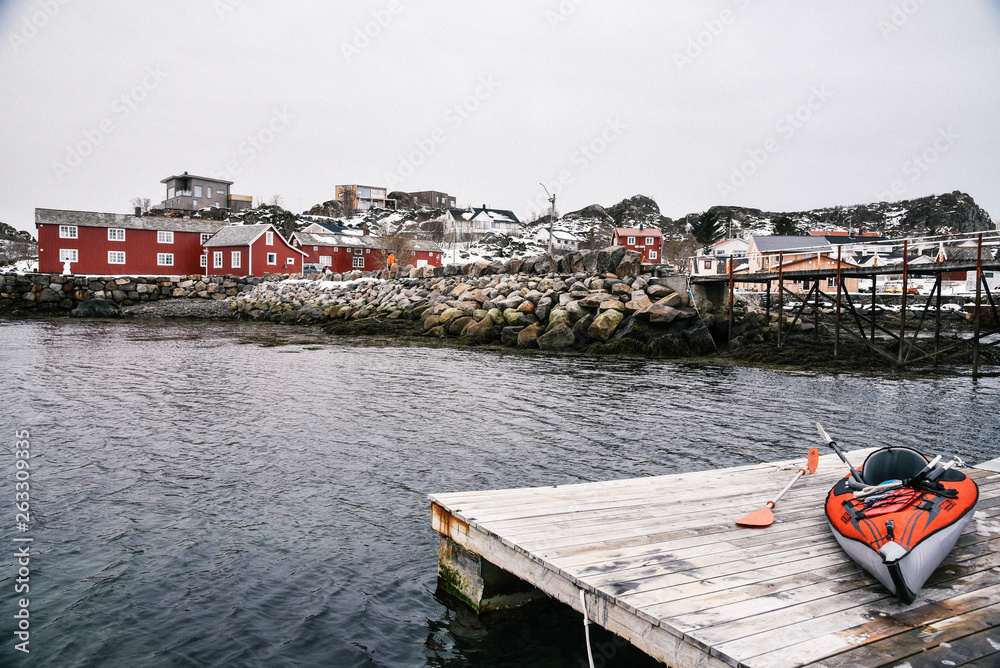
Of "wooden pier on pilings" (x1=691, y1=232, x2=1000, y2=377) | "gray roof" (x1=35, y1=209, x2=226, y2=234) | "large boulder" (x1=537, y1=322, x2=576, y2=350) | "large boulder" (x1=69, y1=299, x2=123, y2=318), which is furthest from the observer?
"gray roof" (x1=35, y1=209, x2=226, y2=234)

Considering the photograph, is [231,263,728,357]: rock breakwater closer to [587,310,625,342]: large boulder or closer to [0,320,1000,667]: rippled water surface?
[587,310,625,342]: large boulder

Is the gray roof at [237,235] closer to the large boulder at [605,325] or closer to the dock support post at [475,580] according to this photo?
the large boulder at [605,325]

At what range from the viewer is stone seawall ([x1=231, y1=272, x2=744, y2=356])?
24.6 m

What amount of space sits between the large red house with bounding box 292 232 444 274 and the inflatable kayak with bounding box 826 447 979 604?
194 feet

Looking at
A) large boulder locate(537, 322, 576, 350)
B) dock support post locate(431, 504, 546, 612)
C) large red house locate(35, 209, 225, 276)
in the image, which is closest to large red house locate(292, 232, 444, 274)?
large red house locate(35, 209, 225, 276)

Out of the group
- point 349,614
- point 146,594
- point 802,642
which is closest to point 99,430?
point 146,594

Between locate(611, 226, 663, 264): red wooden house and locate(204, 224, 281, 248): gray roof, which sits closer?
locate(204, 224, 281, 248): gray roof

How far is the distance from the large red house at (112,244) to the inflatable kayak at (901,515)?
5655 cm

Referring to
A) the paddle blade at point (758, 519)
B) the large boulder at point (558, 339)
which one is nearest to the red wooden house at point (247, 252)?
the large boulder at point (558, 339)

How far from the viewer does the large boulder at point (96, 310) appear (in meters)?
42.7

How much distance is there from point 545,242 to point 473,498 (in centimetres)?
9636

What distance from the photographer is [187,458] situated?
383 inches

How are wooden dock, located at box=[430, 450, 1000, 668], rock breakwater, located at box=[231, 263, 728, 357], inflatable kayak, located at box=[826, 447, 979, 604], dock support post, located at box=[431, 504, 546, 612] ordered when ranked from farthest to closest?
rock breakwater, located at box=[231, 263, 728, 357]
dock support post, located at box=[431, 504, 546, 612]
inflatable kayak, located at box=[826, 447, 979, 604]
wooden dock, located at box=[430, 450, 1000, 668]

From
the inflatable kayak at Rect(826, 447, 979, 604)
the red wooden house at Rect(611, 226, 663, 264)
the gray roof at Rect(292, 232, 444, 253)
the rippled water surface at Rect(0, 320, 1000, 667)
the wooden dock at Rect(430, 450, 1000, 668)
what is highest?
the red wooden house at Rect(611, 226, 663, 264)
